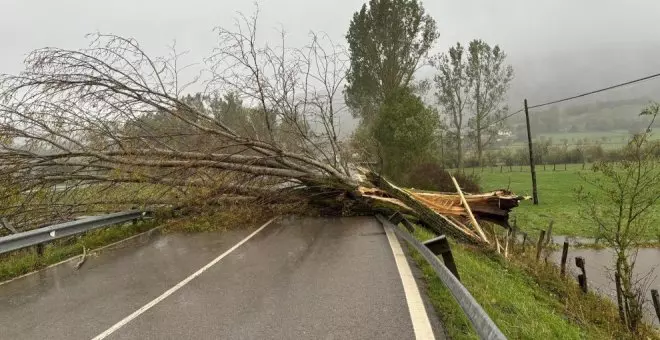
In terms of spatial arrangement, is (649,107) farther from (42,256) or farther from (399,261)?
(42,256)

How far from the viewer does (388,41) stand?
40156 millimetres

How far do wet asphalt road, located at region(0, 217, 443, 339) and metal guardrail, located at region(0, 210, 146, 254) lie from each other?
1.84 ft

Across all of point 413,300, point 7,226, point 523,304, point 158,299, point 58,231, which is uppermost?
point 7,226

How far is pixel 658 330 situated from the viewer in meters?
9.49

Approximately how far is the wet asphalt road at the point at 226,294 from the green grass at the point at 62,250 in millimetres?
531

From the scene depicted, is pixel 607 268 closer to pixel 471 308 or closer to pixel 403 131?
pixel 471 308

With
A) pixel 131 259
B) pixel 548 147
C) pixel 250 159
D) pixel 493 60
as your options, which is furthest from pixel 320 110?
pixel 548 147

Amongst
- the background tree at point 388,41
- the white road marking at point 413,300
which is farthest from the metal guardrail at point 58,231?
the background tree at point 388,41

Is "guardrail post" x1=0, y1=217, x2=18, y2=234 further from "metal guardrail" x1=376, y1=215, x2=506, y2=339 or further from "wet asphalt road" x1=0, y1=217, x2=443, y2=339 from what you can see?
"metal guardrail" x1=376, y1=215, x2=506, y2=339

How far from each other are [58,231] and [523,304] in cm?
789

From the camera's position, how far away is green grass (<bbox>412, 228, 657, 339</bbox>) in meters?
5.09

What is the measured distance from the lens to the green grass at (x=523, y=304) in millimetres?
5090

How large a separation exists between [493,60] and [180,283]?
6278 cm

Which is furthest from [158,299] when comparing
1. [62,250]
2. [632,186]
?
[632,186]
